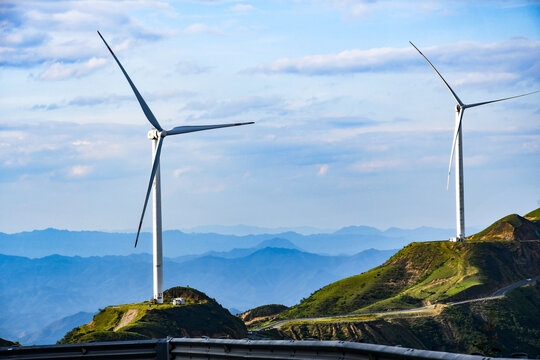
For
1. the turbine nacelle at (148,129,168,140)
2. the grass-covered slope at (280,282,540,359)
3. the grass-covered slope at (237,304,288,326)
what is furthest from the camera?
the grass-covered slope at (237,304,288,326)

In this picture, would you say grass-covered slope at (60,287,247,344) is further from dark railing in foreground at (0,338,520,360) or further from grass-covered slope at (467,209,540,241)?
grass-covered slope at (467,209,540,241)

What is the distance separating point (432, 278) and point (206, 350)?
476 feet

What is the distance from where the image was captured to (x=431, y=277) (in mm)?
166250

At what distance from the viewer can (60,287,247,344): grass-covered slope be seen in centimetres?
10350

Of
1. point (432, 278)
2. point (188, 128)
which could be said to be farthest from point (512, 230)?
point (188, 128)

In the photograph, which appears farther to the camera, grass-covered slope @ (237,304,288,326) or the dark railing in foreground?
grass-covered slope @ (237,304,288,326)

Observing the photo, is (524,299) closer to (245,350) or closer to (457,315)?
(457,315)

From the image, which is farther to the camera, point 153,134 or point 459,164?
point 459,164

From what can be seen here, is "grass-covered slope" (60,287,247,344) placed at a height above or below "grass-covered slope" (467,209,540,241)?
below

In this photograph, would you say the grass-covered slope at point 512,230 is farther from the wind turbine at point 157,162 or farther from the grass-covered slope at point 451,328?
the wind turbine at point 157,162

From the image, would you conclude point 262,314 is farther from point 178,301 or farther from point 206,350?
point 206,350

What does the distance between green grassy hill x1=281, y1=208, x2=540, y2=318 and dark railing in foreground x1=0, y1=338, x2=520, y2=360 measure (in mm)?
126643

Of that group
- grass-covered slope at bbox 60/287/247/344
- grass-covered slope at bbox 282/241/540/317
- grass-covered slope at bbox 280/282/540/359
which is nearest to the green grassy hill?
grass-covered slope at bbox 282/241/540/317

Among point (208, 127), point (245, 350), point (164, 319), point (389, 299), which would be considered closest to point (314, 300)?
point (389, 299)
